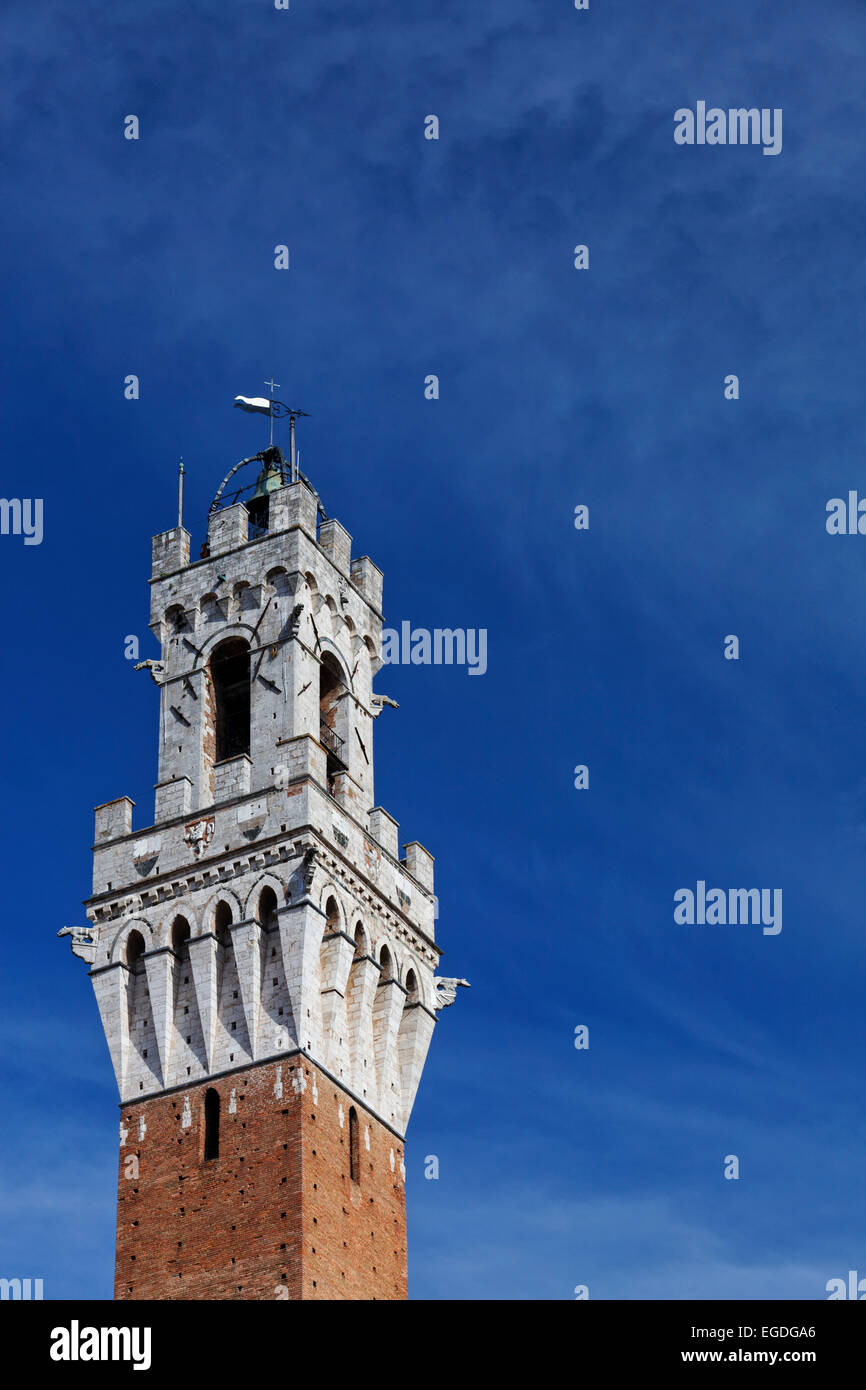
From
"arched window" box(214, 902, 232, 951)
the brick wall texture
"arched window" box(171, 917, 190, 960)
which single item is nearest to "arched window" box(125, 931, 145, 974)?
"arched window" box(171, 917, 190, 960)

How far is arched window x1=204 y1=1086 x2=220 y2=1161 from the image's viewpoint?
5562 centimetres

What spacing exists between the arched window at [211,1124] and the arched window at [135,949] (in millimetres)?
4929

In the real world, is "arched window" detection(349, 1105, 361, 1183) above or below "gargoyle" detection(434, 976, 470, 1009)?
below

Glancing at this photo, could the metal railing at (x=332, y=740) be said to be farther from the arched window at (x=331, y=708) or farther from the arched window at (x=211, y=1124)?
the arched window at (x=211, y=1124)

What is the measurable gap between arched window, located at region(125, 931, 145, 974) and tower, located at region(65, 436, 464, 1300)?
0.26 feet

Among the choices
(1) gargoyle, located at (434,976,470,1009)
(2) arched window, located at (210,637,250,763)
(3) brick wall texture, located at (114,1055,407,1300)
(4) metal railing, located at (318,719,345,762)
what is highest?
(2) arched window, located at (210,637,250,763)

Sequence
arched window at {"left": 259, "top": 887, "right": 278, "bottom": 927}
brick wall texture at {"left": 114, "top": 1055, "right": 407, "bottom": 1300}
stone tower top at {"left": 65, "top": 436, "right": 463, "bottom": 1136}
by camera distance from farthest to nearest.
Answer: arched window at {"left": 259, "top": 887, "right": 278, "bottom": 927} → stone tower top at {"left": 65, "top": 436, "right": 463, "bottom": 1136} → brick wall texture at {"left": 114, "top": 1055, "right": 407, "bottom": 1300}

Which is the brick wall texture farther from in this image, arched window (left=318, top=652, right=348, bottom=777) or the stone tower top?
arched window (left=318, top=652, right=348, bottom=777)

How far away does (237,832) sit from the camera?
5931cm

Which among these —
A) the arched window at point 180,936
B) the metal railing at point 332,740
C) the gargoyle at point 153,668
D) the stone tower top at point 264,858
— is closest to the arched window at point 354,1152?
the stone tower top at point 264,858

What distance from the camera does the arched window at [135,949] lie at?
59.7m
